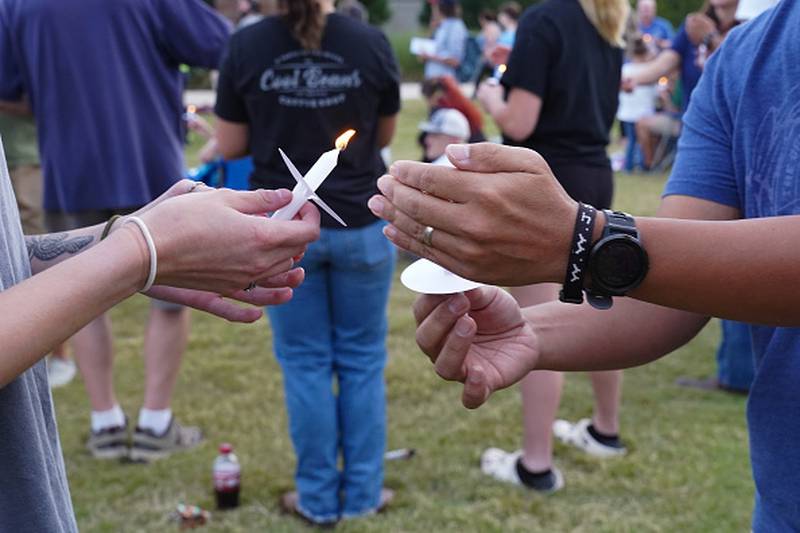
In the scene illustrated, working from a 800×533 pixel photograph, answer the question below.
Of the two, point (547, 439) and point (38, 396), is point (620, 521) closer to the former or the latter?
point (547, 439)

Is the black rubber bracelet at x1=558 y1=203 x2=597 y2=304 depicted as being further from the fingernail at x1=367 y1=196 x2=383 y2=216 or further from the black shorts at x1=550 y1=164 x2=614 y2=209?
the black shorts at x1=550 y1=164 x2=614 y2=209

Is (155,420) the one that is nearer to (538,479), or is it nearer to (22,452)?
→ (538,479)

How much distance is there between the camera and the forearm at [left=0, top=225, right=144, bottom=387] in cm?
125

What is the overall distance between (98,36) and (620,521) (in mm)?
3009

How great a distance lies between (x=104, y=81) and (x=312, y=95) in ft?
3.94

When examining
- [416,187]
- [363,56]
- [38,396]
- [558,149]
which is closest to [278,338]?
[363,56]

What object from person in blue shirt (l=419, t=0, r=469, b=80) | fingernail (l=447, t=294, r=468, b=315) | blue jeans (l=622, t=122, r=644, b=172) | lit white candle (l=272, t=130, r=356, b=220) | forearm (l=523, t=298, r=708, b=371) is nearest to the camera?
lit white candle (l=272, t=130, r=356, b=220)

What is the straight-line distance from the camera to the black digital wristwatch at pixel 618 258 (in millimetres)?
1323

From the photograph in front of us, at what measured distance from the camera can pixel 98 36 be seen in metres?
4.00

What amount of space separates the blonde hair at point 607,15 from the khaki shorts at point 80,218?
216 cm

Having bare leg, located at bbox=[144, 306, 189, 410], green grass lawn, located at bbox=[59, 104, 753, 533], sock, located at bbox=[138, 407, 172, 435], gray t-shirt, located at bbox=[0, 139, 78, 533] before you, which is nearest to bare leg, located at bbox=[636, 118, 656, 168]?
green grass lawn, located at bbox=[59, 104, 753, 533]

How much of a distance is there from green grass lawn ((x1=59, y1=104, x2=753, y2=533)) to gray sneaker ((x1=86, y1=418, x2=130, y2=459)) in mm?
71

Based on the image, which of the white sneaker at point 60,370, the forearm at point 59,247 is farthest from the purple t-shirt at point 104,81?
the forearm at point 59,247

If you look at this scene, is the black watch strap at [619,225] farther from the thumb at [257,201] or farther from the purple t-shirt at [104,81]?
the purple t-shirt at [104,81]
